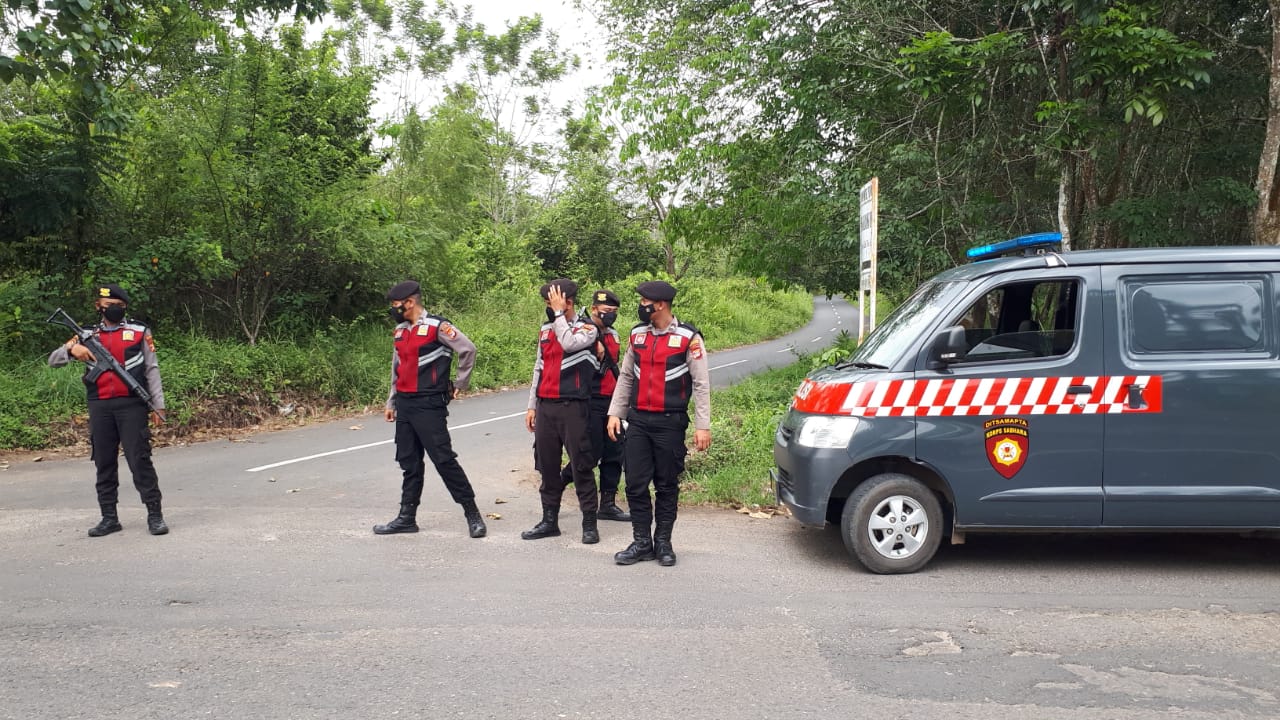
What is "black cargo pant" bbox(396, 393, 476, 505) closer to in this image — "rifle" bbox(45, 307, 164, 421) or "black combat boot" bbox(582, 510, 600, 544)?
"black combat boot" bbox(582, 510, 600, 544)

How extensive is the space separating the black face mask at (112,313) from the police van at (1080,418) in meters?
5.24

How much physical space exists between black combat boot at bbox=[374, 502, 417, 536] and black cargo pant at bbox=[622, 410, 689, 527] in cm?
193

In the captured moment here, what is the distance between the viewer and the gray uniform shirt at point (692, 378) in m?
5.91

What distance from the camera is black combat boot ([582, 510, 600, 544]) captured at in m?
6.59

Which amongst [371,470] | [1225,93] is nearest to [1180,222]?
[1225,93]

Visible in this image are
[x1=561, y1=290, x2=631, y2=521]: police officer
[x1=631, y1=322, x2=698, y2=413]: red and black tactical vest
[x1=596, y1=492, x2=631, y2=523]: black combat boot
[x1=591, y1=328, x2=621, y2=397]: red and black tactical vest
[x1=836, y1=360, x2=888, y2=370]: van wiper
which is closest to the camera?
[x1=836, y1=360, x2=888, y2=370]: van wiper

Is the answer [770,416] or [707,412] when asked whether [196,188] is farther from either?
[707,412]

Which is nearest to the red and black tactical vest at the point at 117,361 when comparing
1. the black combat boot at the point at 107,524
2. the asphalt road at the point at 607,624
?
the black combat boot at the point at 107,524

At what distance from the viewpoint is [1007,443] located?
18.2ft

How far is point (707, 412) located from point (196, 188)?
1120 cm

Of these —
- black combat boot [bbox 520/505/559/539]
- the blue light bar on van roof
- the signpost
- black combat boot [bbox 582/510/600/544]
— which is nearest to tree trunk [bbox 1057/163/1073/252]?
the signpost

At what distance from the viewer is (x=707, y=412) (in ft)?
19.7

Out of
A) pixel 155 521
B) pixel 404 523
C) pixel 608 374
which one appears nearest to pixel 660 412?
pixel 608 374

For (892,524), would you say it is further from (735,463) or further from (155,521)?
(155,521)
